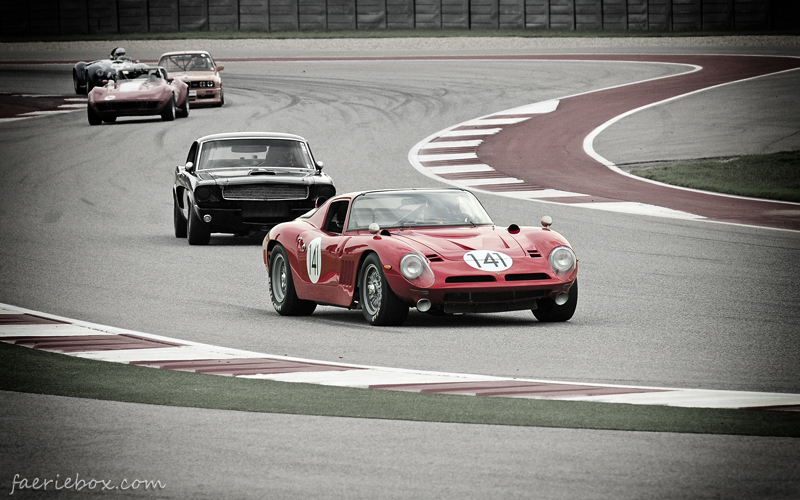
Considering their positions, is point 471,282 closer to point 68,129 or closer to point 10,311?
point 10,311

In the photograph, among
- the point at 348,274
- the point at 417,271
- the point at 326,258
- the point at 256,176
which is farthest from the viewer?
the point at 256,176

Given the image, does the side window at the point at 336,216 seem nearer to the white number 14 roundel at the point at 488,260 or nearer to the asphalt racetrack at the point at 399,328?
the asphalt racetrack at the point at 399,328

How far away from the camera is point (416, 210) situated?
36.1ft

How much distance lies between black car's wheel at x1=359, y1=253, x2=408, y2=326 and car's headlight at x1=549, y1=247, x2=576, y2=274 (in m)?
1.19

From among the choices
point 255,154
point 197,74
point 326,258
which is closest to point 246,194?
point 255,154

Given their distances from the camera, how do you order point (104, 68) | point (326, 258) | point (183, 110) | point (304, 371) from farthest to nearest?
point (104, 68) < point (183, 110) < point (326, 258) < point (304, 371)

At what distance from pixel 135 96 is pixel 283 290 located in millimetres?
18613

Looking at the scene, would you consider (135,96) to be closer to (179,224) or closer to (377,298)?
(179,224)

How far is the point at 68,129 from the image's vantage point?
2956cm

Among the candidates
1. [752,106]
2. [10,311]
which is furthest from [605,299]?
[752,106]

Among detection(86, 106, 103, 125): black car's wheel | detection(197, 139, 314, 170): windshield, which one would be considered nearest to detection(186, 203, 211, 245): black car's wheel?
detection(197, 139, 314, 170): windshield

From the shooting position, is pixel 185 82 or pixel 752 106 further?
pixel 185 82

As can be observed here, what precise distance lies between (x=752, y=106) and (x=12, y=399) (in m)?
24.0

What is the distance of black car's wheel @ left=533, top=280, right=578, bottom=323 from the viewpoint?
10258mm
